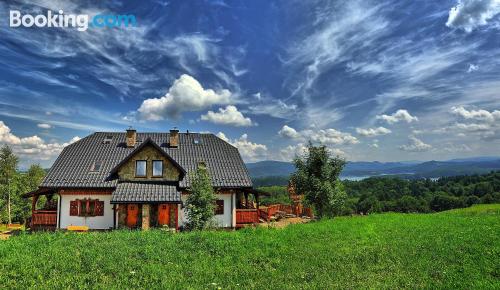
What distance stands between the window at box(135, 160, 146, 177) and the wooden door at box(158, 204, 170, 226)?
3037mm

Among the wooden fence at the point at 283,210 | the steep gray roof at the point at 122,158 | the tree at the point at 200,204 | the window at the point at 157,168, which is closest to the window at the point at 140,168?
the window at the point at 157,168

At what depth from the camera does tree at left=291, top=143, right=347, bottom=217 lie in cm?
2528

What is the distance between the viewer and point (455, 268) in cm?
945

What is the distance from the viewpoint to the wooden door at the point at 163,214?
2642 cm

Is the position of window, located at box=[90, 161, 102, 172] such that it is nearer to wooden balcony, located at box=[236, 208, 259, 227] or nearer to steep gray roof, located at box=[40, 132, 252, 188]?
steep gray roof, located at box=[40, 132, 252, 188]

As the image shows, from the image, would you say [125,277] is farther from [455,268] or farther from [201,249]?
[455,268]

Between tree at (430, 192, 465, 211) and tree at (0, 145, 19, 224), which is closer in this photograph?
tree at (0, 145, 19, 224)

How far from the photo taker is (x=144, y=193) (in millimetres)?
25531

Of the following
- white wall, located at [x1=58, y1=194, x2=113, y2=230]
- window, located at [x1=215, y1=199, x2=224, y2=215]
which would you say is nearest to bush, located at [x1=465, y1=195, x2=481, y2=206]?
window, located at [x1=215, y1=199, x2=224, y2=215]

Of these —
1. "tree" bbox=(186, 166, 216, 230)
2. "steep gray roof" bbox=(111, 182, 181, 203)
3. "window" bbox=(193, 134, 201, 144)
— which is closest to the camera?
"tree" bbox=(186, 166, 216, 230)

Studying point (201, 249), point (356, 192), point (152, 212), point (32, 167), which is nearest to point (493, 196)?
point (356, 192)

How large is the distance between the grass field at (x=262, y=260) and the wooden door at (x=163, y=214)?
11.5 meters

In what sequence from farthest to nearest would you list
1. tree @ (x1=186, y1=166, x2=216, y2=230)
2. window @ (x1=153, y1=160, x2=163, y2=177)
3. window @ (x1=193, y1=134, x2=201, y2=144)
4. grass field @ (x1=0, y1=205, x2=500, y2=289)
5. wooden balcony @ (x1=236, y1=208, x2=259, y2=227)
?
1. window @ (x1=193, y1=134, x2=201, y2=144)
2. window @ (x1=153, y1=160, x2=163, y2=177)
3. wooden balcony @ (x1=236, y1=208, x2=259, y2=227)
4. tree @ (x1=186, y1=166, x2=216, y2=230)
5. grass field @ (x1=0, y1=205, x2=500, y2=289)

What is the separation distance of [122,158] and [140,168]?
306 centimetres
